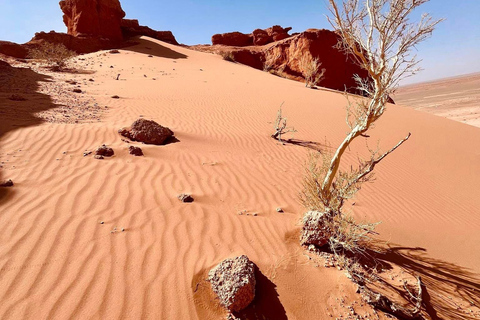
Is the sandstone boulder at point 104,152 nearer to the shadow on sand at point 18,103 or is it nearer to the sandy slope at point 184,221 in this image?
the sandy slope at point 184,221

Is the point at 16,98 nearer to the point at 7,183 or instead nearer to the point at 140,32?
the point at 7,183

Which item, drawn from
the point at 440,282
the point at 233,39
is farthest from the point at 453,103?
the point at 440,282

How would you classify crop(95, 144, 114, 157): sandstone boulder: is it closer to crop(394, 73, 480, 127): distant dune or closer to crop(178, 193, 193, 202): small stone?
crop(178, 193, 193, 202): small stone

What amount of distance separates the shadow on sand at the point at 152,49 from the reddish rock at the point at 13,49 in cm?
620

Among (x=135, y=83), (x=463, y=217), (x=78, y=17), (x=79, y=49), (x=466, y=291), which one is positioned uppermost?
(x=78, y=17)

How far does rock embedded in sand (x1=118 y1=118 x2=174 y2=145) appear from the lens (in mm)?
4949

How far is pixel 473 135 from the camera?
1001 cm

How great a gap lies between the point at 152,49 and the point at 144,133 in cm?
1804

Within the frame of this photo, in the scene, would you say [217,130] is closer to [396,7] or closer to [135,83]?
[396,7]

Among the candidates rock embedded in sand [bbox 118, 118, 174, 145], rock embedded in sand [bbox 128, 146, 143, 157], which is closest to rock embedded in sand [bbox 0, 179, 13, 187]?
rock embedded in sand [bbox 128, 146, 143, 157]

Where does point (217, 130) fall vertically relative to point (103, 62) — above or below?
below

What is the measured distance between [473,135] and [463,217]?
7776mm

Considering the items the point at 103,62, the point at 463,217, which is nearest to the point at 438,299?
the point at 463,217

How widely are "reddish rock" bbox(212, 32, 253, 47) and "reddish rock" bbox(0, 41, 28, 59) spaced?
20447 millimetres
